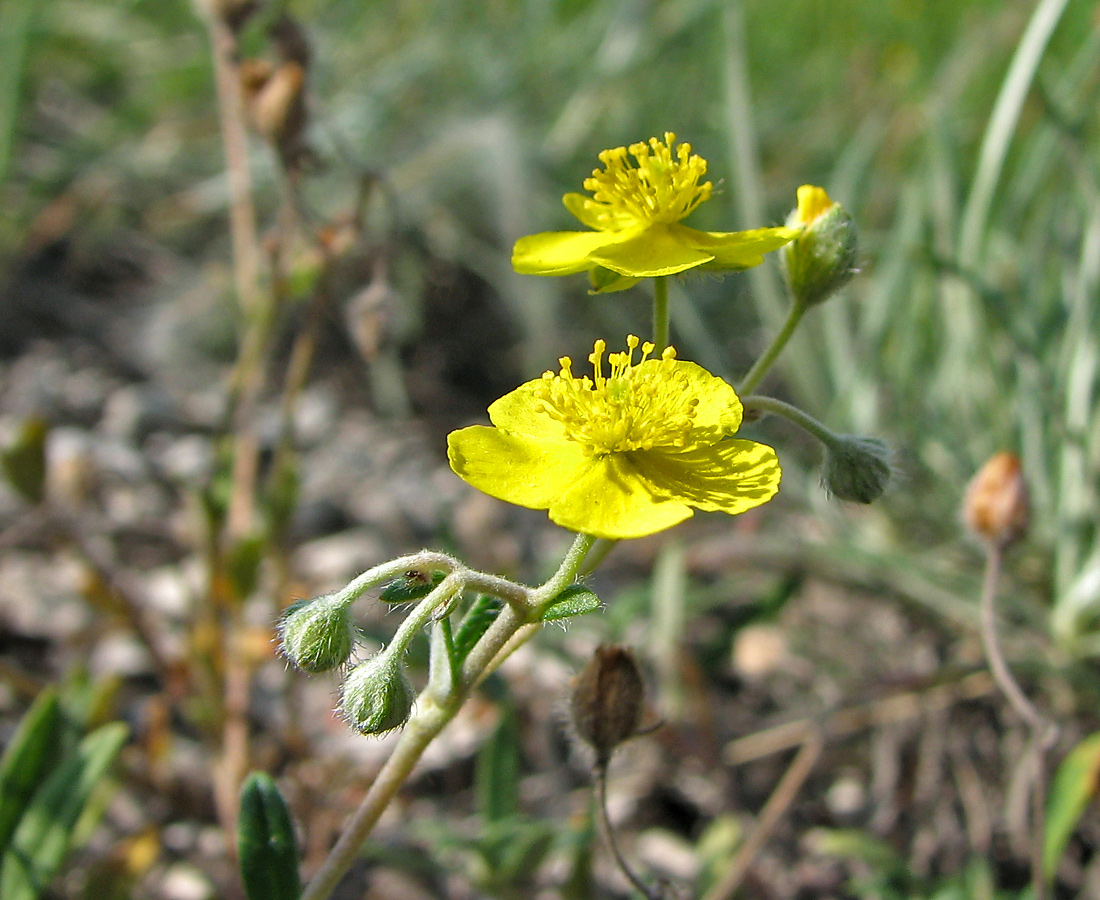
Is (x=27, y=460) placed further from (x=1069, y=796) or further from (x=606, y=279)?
(x=1069, y=796)

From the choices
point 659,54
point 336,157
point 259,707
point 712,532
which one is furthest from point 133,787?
point 659,54

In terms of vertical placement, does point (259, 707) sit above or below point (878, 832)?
above

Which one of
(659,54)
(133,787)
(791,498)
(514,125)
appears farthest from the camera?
(659,54)

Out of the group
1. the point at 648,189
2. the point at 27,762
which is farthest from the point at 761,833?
the point at 27,762

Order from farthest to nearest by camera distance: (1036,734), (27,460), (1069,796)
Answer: (27,460) → (1069,796) → (1036,734)

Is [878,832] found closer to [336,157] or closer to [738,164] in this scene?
[738,164]

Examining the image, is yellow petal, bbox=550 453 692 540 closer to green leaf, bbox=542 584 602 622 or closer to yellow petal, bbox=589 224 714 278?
green leaf, bbox=542 584 602 622
